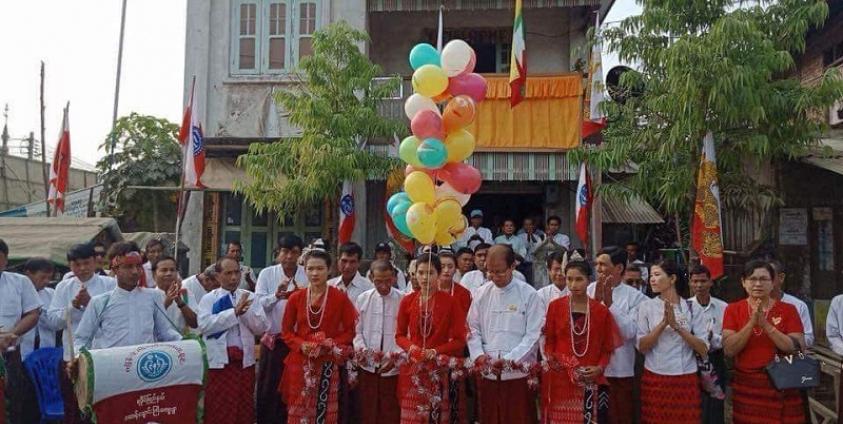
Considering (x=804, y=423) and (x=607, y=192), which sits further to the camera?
(x=607, y=192)

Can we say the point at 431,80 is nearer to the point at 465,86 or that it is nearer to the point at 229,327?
the point at 465,86

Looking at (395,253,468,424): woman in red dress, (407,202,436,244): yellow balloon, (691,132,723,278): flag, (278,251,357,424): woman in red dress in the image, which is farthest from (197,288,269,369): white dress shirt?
(691,132,723,278): flag

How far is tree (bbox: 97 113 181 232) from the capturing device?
15781mm

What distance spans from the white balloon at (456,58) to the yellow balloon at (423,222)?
110cm

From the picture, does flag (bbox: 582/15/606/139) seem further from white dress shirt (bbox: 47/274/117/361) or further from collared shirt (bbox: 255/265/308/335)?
white dress shirt (bbox: 47/274/117/361)

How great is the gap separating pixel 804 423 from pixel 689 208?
3.09 m

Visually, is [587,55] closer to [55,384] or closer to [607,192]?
[607,192]

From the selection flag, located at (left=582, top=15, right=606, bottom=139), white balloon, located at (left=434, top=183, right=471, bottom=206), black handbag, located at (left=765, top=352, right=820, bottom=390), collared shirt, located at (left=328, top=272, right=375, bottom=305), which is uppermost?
flag, located at (left=582, top=15, right=606, bottom=139)

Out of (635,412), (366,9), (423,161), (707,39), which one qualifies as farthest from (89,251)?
(366,9)

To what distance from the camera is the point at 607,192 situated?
785 centimetres

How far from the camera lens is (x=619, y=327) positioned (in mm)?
5047

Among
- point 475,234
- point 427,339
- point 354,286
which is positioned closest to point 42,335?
point 354,286

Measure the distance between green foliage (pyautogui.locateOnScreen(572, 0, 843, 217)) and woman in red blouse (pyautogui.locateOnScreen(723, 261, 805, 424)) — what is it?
2.32 m

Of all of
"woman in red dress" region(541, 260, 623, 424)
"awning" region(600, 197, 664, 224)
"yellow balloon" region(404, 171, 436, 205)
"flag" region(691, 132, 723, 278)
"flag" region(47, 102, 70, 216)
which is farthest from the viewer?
"awning" region(600, 197, 664, 224)
